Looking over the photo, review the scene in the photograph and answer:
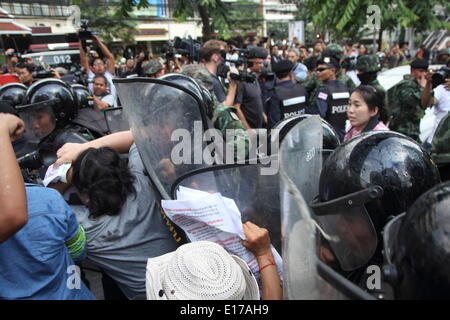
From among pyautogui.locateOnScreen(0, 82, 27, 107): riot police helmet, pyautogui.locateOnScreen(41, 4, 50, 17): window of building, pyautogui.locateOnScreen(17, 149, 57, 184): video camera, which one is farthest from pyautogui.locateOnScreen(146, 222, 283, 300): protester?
pyautogui.locateOnScreen(41, 4, 50, 17): window of building

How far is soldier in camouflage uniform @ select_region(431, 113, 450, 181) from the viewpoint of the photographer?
2316 millimetres

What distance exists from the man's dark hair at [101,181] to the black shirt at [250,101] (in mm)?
2947

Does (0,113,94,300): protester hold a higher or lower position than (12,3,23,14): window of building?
lower

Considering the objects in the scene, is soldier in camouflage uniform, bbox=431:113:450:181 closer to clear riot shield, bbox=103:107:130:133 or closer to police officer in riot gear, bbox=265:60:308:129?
police officer in riot gear, bbox=265:60:308:129

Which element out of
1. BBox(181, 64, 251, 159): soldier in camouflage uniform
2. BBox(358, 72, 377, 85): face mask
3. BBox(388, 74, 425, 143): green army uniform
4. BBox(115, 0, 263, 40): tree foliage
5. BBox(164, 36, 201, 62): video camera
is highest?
BBox(115, 0, 263, 40): tree foliage

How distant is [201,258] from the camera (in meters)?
1.08

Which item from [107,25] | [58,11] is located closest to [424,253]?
[107,25]

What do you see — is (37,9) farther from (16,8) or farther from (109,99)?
(109,99)

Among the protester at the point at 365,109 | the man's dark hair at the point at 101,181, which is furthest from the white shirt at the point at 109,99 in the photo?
the man's dark hair at the point at 101,181

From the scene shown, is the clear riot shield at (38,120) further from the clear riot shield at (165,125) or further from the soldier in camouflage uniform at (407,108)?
the soldier in camouflage uniform at (407,108)

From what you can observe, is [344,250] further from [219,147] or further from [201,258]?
[219,147]

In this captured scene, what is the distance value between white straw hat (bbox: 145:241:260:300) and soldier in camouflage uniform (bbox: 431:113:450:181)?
185 centimetres

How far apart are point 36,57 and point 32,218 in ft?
44.6
